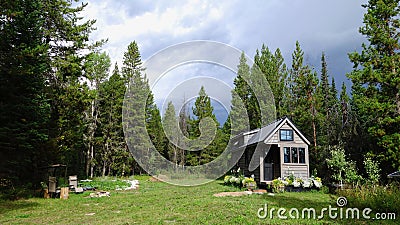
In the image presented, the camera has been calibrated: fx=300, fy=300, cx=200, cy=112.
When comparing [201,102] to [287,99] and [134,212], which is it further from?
[134,212]

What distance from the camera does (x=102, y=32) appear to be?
70.7 feet

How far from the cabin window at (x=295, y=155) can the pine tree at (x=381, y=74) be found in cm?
406

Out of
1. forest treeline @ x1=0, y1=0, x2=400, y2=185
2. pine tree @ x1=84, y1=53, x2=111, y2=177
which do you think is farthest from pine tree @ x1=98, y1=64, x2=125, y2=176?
pine tree @ x1=84, y1=53, x2=111, y2=177

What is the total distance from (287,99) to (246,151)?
8205 millimetres

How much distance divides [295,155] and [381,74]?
6968mm

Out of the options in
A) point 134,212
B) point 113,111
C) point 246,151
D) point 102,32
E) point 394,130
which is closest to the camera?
point 134,212

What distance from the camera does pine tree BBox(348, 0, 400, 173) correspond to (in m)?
17.4

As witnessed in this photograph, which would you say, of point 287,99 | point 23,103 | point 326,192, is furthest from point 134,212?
point 287,99

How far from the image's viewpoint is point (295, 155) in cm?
1914

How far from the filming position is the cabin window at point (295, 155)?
18953mm

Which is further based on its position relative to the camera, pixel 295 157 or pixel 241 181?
pixel 295 157

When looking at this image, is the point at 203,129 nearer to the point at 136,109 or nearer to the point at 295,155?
the point at 136,109

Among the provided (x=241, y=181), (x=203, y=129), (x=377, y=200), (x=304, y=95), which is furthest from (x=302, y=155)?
(x=203, y=129)

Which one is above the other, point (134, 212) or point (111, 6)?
point (111, 6)
